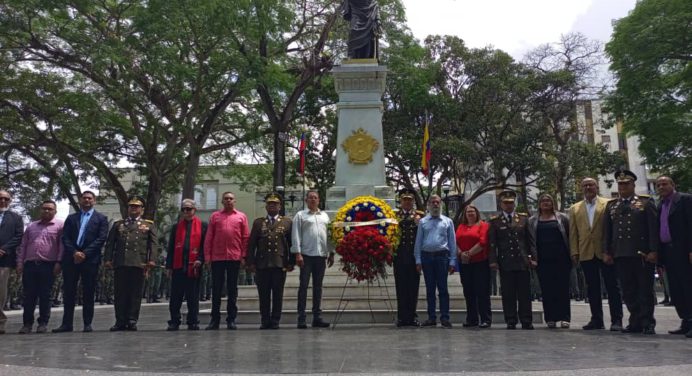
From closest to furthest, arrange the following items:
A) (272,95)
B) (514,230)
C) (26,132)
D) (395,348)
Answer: (395,348)
(514,230)
(26,132)
(272,95)

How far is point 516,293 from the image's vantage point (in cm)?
814

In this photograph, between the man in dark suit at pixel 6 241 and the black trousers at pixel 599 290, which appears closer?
the black trousers at pixel 599 290

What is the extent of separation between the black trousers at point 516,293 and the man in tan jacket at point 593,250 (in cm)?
72

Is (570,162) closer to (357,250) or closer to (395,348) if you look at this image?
(357,250)

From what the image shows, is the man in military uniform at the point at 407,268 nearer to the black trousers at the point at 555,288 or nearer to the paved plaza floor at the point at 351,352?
the paved plaza floor at the point at 351,352

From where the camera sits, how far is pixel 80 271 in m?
8.38

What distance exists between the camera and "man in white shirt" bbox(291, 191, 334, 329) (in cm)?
811

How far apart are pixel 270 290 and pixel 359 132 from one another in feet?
18.2

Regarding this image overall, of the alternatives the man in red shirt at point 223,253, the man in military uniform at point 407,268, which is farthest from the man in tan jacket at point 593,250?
the man in red shirt at point 223,253

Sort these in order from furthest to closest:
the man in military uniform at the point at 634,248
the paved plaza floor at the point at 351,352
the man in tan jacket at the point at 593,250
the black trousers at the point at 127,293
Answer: the black trousers at the point at 127,293 → the man in tan jacket at the point at 593,250 → the man in military uniform at the point at 634,248 → the paved plaza floor at the point at 351,352

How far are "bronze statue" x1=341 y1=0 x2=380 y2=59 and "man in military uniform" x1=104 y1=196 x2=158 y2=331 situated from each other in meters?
7.12

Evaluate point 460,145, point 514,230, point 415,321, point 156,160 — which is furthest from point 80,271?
point 460,145

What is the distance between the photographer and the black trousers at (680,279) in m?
6.94

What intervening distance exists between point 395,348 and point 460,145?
68.6 feet
